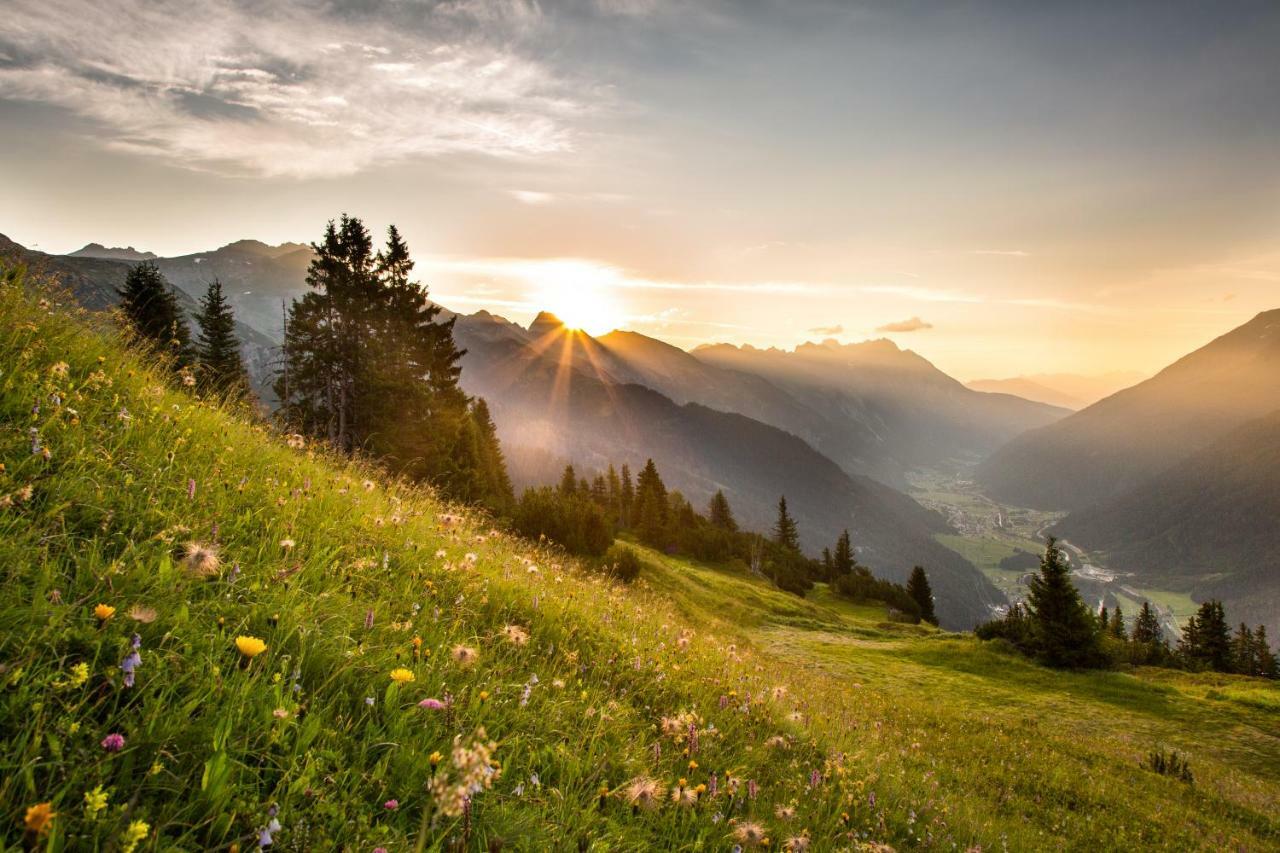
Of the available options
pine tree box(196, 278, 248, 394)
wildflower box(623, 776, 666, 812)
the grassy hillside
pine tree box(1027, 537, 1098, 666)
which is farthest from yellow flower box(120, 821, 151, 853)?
pine tree box(1027, 537, 1098, 666)

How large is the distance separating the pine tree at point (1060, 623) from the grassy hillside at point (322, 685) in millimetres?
39687

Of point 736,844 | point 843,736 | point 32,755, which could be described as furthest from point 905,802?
point 32,755

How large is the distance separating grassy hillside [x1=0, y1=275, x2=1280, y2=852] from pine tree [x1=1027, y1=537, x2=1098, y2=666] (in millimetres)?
39687

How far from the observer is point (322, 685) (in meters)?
2.83

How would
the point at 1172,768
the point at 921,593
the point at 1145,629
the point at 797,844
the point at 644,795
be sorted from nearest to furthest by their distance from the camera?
the point at 644,795 → the point at 797,844 → the point at 1172,768 → the point at 1145,629 → the point at 921,593

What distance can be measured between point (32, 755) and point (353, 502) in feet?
15.0

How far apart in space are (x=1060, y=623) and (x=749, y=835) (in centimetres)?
4900

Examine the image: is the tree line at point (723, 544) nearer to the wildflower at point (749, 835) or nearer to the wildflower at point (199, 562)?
the wildflower at point (749, 835)

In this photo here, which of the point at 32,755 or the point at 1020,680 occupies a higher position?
the point at 32,755

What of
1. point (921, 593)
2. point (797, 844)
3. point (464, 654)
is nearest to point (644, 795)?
point (797, 844)

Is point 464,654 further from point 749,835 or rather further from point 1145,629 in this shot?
point 1145,629

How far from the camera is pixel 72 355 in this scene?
4.95 meters

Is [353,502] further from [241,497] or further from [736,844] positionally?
[736,844]

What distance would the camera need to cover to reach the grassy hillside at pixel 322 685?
2.00 meters
